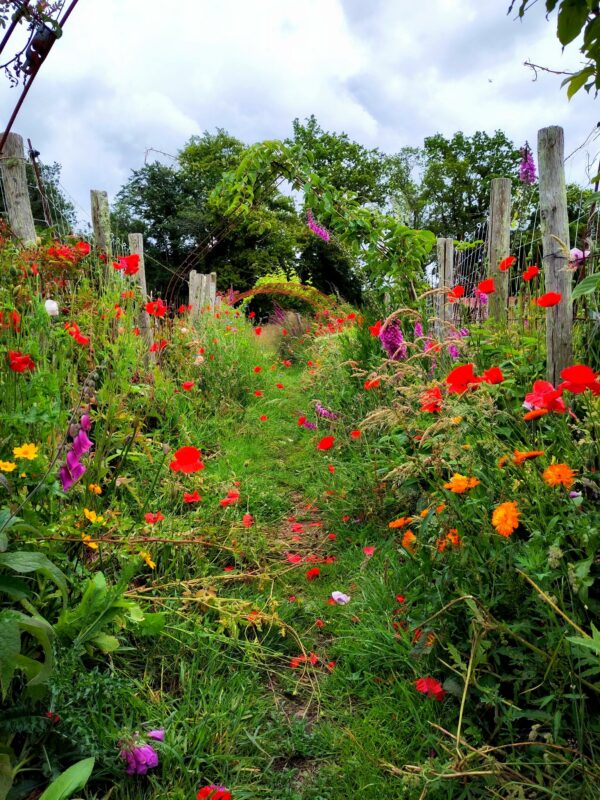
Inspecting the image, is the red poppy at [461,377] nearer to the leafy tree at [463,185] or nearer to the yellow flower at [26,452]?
the yellow flower at [26,452]

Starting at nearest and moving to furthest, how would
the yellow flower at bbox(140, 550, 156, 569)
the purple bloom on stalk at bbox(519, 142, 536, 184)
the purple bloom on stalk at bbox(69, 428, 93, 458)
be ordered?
the purple bloom on stalk at bbox(69, 428, 93, 458), the yellow flower at bbox(140, 550, 156, 569), the purple bloom on stalk at bbox(519, 142, 536, 184)

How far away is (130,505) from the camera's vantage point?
2629 millimetres

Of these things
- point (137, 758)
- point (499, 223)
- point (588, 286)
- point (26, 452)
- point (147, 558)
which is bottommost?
point (137, 758)

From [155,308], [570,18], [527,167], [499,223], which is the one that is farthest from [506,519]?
[155,308]

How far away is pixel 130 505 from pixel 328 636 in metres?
1.21

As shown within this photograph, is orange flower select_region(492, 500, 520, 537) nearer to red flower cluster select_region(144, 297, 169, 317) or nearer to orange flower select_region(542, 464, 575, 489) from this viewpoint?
orange flower select_region(542, 464, 575, 489)

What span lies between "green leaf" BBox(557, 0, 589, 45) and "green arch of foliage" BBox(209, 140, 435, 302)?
258 centimetres

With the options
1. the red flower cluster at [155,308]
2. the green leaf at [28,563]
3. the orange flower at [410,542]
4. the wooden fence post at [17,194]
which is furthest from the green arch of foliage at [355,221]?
the green leaf at [28,563]

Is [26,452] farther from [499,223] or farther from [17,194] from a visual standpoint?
[17,194]

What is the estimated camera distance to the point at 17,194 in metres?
4.05

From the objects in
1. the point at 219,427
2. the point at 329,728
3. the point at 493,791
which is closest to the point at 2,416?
the point at 329,728

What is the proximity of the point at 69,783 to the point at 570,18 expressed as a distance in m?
1.78

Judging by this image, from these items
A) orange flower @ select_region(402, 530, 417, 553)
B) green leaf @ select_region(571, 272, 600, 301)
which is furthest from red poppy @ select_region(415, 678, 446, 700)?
green leaf @ select_region(571, 272, 600, 301)

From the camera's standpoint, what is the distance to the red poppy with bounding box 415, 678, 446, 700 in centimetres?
143
